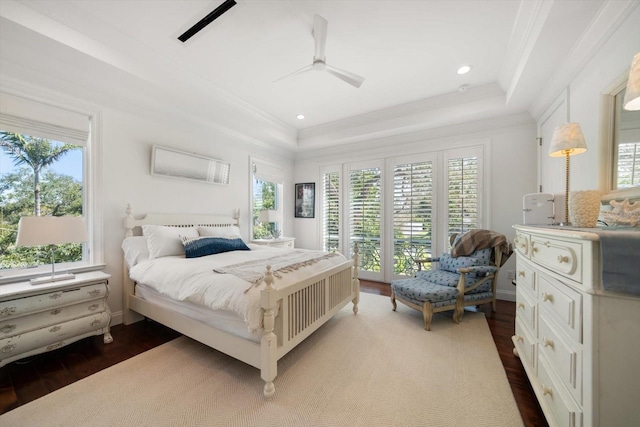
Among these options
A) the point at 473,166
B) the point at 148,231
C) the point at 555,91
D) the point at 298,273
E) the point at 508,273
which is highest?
the point at 555,91

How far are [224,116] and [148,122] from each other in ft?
3.25

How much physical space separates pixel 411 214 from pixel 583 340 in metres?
3.40

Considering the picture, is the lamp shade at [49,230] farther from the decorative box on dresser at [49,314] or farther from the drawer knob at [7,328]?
the drawer knob at [7,328]

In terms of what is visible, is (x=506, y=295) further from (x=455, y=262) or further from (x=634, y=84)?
(x=634, y=84)

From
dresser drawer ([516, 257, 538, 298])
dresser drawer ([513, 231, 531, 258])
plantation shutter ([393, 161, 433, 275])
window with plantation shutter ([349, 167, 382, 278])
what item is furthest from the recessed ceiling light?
dresser drawer ([516, 257, 538, 298])

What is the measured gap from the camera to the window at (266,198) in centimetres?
469

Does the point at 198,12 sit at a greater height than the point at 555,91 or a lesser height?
greater

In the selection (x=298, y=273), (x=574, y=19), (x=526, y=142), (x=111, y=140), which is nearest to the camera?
(x=574, y=19)

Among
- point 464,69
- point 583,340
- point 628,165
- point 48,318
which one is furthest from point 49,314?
point 464,69

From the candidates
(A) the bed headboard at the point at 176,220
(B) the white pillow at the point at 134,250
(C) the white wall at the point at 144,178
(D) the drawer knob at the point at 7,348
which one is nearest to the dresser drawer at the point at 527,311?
(B) the white pillow at the point at 134,250

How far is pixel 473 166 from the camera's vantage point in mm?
3900

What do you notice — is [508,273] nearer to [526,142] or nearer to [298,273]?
[526,142]

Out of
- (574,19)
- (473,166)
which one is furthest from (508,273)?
(574,19)

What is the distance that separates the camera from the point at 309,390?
180 cm
